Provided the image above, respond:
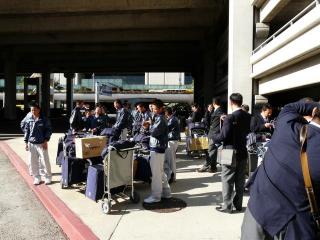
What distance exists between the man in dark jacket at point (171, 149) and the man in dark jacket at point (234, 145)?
97.9 inches

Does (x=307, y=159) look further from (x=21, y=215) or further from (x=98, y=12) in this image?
(x=98, y=12)

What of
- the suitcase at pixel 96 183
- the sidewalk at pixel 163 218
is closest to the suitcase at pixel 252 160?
the sidewalk at pixel 163 218

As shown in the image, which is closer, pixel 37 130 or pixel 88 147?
pixel 88 147

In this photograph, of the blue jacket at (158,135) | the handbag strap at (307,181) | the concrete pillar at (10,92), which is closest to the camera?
the handbag strap at (307,181)

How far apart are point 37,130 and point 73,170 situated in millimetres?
1690

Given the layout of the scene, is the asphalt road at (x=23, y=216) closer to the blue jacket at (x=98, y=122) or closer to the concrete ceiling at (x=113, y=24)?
the blue jacket at (x=98, y=122)

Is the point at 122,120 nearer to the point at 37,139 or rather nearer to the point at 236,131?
the point at 37,139

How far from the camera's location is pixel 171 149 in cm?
924

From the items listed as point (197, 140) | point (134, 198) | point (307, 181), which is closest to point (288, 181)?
point (307, 181)

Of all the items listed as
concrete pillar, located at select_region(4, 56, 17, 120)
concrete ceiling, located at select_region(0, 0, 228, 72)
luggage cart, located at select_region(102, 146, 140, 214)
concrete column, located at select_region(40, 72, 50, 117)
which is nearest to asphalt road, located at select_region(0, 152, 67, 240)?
luggage cart, located at select_region(102, 146, 140, 214)

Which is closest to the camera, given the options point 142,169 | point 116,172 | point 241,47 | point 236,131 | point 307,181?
point 307,181

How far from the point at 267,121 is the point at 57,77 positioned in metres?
90.6

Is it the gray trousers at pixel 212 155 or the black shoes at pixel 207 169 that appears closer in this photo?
the gray trousers at pixel 212 155

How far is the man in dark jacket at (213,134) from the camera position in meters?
9.40
